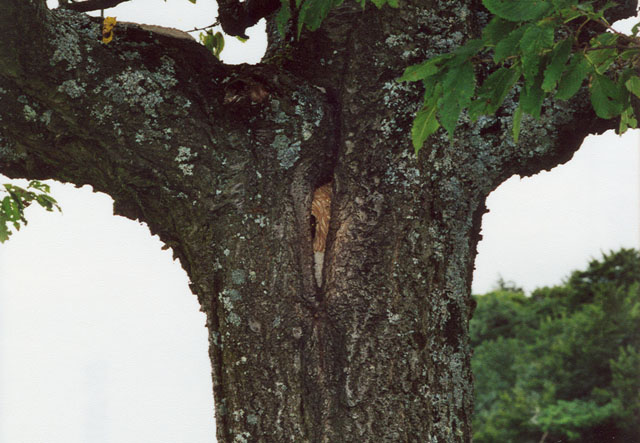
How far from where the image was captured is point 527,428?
1130cm

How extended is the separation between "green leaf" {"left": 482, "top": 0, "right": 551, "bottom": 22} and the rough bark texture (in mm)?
813

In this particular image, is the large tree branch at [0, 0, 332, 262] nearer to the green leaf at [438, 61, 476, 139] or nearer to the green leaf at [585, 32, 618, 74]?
the green leaf at [438, 61, 476, 139]

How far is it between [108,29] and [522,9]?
1.58 meters

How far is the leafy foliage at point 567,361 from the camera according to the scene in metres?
10.9

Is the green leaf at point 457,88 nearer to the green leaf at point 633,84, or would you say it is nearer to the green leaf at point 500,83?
the green leaf at point 500,83

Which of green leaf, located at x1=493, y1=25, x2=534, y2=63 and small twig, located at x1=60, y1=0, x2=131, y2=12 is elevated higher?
small twig, located at x1=60, y1=0, x2=131, y2=12

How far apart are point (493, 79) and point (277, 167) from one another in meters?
0.96

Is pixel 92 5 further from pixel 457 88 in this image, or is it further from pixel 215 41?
pixel 457 88

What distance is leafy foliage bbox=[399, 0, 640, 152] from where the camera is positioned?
1683mm

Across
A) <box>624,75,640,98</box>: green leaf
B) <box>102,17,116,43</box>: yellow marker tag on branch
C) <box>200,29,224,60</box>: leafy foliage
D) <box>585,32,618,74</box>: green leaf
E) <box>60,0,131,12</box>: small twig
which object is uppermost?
<box>60,0,131,12</box>: small twig

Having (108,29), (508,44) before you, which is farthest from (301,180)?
(508,44)

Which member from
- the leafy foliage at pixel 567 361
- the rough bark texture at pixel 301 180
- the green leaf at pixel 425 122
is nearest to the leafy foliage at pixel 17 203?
the rough bark texture at pixel 301 180

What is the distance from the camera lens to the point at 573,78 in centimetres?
185

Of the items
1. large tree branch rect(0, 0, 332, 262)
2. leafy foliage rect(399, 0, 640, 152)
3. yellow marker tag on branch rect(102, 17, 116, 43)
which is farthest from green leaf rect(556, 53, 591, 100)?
yellow marker tag on branch rect(102, 17, 116, 43)
